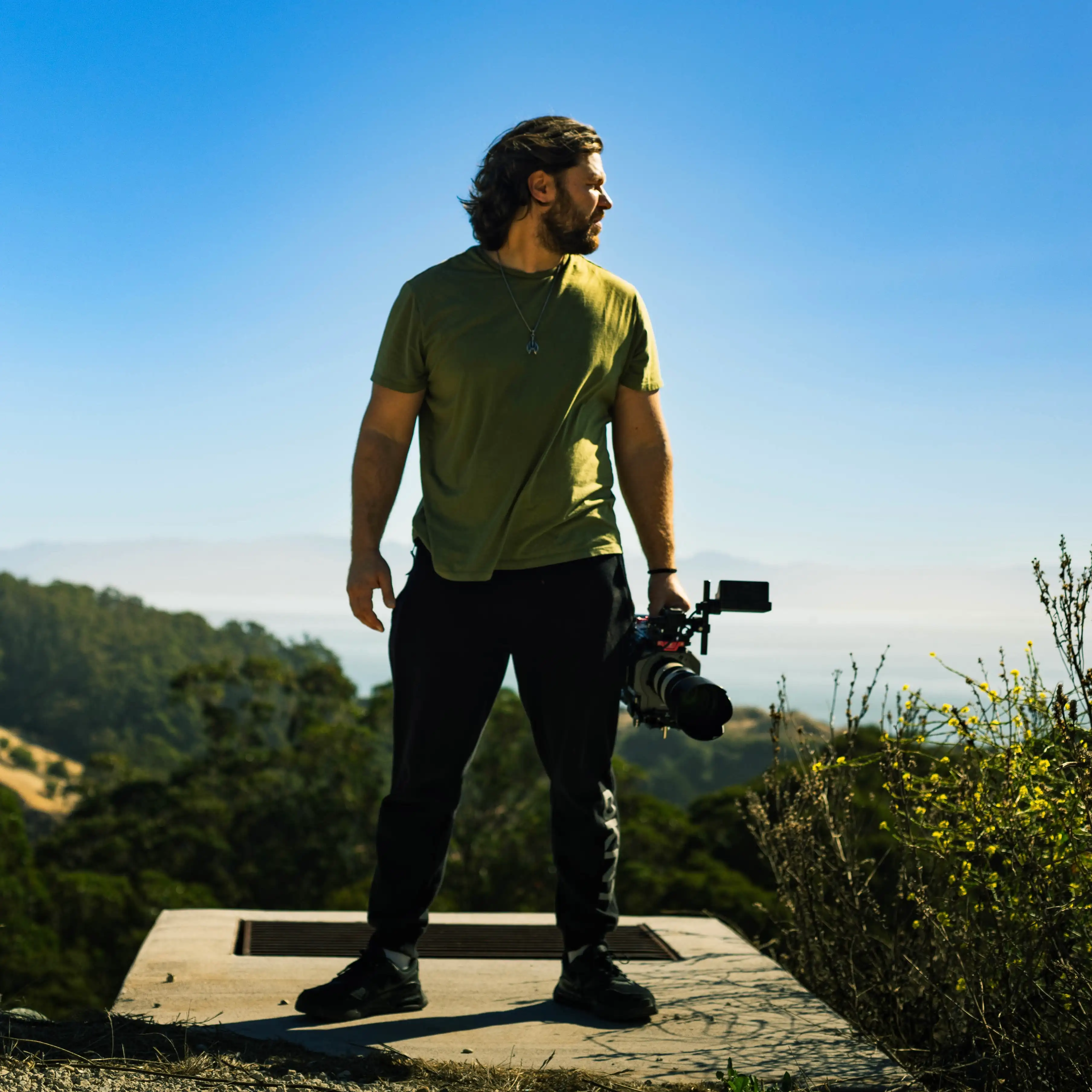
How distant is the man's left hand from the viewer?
2.73 meters

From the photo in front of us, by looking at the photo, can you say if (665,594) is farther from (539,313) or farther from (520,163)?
(520,163)

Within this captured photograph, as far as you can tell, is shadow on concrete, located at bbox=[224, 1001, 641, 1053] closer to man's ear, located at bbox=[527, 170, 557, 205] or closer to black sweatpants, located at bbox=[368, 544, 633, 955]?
black sweatpants, located at bbox=[368, 544, 633, 955]

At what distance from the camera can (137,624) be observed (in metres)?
55.2

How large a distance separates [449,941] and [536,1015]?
93 centimetres

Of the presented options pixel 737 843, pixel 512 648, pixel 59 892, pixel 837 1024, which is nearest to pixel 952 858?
pixel 837 1024

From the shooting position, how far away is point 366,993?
2.52 meters

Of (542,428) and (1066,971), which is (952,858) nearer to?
(1066,971)

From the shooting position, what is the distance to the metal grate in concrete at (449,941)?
3318 millimetres

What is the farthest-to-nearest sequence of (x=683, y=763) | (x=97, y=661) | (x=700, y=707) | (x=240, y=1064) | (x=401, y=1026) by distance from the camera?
(x=97, y=661) → (x=683, y=763) → (x=401, y=1026) → (x=700, y=707) → (x=240, y=1064)

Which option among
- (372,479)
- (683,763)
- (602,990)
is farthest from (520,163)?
(683,763)

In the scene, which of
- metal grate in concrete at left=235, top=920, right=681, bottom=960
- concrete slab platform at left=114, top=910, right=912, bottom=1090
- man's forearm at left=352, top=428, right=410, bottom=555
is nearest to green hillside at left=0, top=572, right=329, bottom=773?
metal grate in concrete at left=235, top=920, right=681, bottom=960

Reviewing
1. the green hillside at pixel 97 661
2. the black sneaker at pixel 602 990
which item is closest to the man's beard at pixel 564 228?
the black sneaker at pixel 602 990

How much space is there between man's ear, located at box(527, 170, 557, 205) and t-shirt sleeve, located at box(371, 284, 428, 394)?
366 millimetres

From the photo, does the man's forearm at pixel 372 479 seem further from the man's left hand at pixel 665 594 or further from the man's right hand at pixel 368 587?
the man's left hand at pixel 665 594
